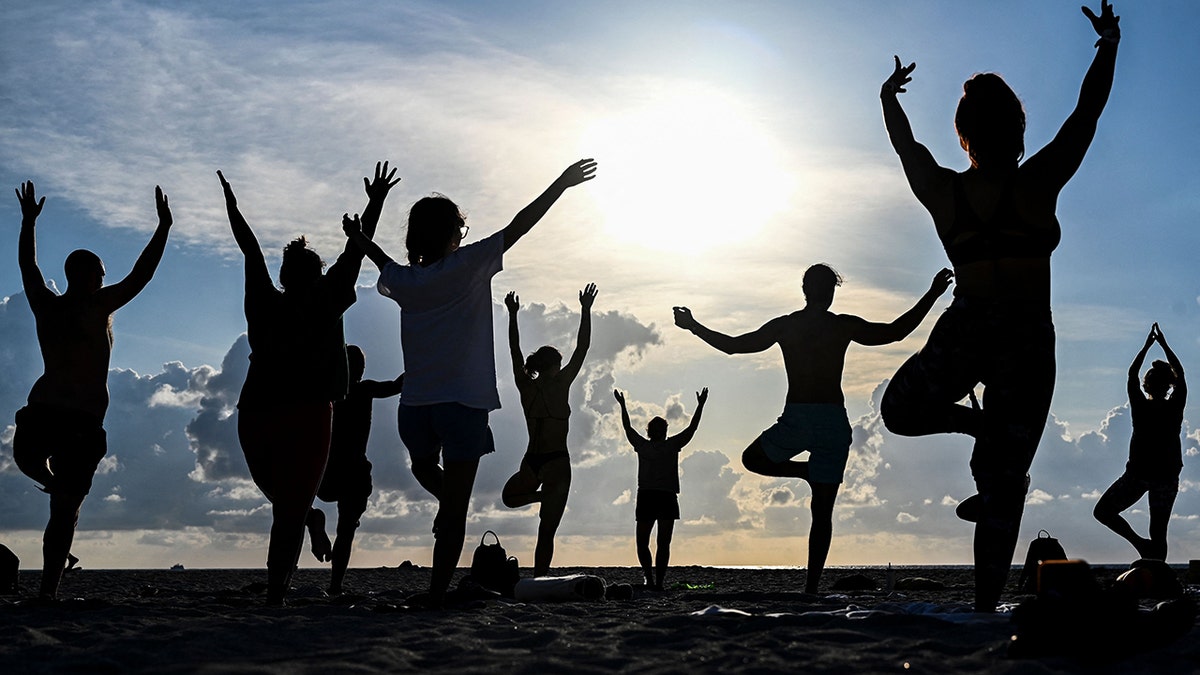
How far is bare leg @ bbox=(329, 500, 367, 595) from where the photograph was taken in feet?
27.5

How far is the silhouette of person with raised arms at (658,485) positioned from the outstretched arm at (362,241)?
5.60 meters

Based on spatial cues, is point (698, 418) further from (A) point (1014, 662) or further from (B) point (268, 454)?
(A) point (1014, 662)

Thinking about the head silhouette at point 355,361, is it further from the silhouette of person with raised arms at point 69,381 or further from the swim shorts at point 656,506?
the swim shorts at point 656,506

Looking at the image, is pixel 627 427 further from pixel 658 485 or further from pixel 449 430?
pixel 449 430

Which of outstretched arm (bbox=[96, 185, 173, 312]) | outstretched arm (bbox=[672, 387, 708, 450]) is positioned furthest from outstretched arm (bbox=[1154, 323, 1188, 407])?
outstretched arm (bbox=[96, 185, 173, 312])

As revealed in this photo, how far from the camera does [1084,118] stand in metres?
5.00

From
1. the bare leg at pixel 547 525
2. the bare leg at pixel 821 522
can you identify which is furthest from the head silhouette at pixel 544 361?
the bare leg at pixel 821 522

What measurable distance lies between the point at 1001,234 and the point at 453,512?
3100 millimetres

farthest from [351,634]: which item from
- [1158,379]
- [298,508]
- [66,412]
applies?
[1158,379]

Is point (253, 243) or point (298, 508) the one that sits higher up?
point (253, 243)

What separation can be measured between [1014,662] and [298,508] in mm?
4084

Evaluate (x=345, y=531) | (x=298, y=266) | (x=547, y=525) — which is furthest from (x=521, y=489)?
(x=298, y=266)

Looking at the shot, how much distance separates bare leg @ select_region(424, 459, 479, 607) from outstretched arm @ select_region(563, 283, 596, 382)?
3308 mm

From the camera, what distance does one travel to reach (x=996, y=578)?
4.83 meters
